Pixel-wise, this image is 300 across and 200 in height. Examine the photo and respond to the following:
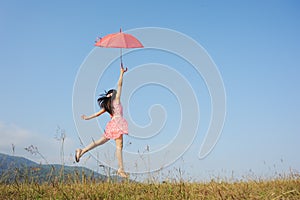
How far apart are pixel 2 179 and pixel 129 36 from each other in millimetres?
4765

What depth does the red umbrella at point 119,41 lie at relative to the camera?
33.1 feet

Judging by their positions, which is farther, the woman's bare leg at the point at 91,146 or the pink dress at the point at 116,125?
the woman's bare leg at the point at 91,146

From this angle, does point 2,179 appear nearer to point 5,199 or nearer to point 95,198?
point 5,199

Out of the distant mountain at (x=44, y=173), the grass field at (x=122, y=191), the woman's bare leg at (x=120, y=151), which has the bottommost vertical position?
the grass field at (x=122, y=191)

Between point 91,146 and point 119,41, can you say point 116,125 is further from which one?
point 119,41

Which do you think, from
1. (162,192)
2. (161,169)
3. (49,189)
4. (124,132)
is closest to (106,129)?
(124,132)

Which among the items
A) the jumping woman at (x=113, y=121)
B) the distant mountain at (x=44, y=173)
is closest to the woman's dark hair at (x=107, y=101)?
the jumping woman at (x=113, y=121)

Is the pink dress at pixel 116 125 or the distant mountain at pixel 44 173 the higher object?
the pink dress at pixel 116 125

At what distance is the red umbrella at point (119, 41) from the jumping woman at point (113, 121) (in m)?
0.65

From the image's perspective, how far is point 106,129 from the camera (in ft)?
32.3

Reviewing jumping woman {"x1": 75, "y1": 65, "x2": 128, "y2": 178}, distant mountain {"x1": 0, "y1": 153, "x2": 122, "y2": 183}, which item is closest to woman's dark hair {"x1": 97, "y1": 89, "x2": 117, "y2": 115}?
jumping woman {"x1": 75, "y1": 65, "x2": 128, "y2": 178}

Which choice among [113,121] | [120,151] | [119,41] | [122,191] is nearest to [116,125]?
[113,121]

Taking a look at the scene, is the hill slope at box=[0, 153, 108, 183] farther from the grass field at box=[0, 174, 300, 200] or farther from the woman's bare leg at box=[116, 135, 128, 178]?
the woman's bare leg at box=[116, 135, 128, 178]

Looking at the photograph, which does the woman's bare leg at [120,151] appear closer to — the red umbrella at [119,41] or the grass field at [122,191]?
the grass field at [122,191]
